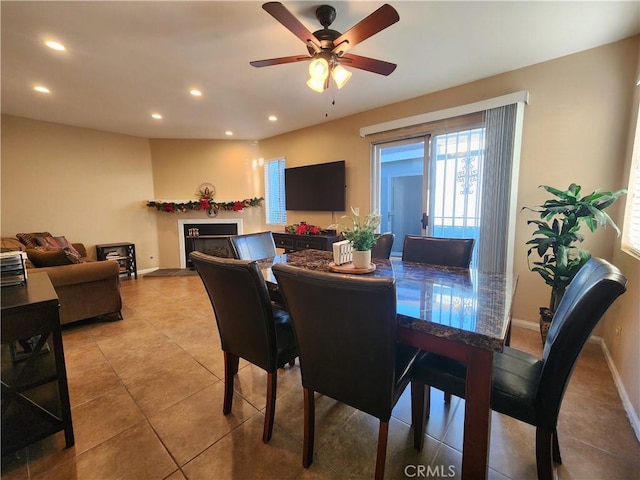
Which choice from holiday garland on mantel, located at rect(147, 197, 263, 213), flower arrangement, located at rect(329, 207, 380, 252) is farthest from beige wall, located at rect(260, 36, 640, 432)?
holiday garland on mantel, located at rect(147, 197, 263, 213)

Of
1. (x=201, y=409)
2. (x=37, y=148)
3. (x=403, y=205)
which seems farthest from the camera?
(x=37, y=148)

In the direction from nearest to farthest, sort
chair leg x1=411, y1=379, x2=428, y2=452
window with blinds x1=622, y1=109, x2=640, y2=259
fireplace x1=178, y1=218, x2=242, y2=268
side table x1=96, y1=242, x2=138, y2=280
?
chair leg x1=411, y1=379, x2=428, y2=452, window with blinds x1=622, y1=109, x2=640, y2=259, side table x1=96, y1=242, x2=138, y2=280, fireplace x1=178, y1=218, x2=242, y2=268

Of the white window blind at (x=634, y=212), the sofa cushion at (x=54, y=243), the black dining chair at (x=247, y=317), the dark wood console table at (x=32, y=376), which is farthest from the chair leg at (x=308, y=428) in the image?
the sofa cushion at (x=54, y=243)

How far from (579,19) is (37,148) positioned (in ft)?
22.5

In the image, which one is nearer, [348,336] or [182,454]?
[348,336]

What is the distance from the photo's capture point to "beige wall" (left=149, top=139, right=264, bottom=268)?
5719 millimetres

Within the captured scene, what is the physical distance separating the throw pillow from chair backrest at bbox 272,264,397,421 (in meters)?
3.08

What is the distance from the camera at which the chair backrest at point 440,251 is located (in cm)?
206

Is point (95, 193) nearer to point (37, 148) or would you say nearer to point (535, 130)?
point (37, 148)

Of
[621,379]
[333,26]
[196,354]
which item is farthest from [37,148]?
[621,379]

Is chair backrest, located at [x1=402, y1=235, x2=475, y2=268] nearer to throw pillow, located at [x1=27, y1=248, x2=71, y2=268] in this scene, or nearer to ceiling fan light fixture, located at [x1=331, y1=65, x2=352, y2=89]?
ceiling fan light fixture, located at [x1=331, y1=65, x2=352, y2=89]

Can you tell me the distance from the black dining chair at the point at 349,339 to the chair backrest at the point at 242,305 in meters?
0.18

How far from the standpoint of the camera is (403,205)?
13.5 ft

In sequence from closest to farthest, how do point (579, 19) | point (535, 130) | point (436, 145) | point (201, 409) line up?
1. point (201, 409)
2. point (579, 19)
3. point (535, 130)
4. point (436, 145)
